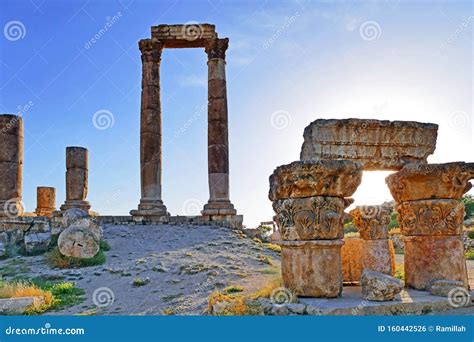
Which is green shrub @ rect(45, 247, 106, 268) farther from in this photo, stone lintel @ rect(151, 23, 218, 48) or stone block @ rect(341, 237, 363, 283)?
stone lintel @ rect(151, 23, 218, 48)

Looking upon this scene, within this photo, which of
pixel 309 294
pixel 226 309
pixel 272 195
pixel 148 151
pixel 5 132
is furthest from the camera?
pixel 148 151

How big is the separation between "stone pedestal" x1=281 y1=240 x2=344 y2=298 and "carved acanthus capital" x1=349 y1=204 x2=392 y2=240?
2072 mm

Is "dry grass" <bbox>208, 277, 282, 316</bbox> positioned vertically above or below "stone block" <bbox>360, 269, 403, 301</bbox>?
below

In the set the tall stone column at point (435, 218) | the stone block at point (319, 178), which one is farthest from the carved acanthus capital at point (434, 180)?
the stone block at point (319, 178)

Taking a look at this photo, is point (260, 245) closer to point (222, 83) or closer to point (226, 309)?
point (222, 83)

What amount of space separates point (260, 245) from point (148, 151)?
6.37m

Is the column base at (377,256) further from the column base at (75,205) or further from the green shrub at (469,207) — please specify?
the green shrub at (469,207)

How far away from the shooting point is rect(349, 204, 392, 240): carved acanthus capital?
354 inches

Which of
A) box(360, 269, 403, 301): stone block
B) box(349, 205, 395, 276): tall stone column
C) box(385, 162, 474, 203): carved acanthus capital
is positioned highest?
box(385, 162, 474, 203): carved acanthus capital

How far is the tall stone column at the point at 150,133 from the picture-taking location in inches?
739

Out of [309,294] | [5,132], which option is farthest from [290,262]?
[5,132]

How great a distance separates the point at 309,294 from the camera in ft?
23.1

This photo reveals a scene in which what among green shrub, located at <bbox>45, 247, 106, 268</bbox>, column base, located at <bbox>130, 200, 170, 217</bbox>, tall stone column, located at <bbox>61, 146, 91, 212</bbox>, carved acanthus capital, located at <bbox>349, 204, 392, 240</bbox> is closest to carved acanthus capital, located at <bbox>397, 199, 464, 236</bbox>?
carved acanthus capital, located at <bbox>349, 204, 392, 240</bbox>

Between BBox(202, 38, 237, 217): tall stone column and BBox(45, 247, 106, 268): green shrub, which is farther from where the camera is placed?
BBox(202, 38, 237, 217): tall stone column
